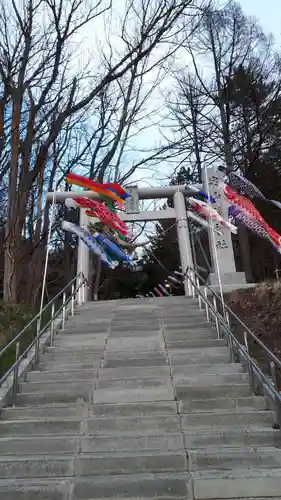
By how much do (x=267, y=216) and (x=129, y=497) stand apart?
1675 centimetres

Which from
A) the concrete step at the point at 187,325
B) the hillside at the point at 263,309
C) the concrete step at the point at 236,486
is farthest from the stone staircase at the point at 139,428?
the hillside at the point at 263,309

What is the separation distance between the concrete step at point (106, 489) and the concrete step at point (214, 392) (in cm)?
185

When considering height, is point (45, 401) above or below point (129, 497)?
above

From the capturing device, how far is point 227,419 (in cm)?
519

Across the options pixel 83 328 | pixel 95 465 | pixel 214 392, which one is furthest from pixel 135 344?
pixel 95 465

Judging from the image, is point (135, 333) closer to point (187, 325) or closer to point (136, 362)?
point (187, 325)

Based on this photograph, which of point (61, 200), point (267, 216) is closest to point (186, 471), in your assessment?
point (61, 200)

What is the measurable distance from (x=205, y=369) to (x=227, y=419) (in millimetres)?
1409

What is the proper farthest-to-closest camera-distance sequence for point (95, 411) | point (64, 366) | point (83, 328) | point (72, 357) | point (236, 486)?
1. point (83, 328)
2. point (72, 357)
3. point (64, 366)
4. point (95, 411)
5. point (236, 486)

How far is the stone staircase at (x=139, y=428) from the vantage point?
3.97 m

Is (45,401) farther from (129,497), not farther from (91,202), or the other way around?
(91,202)

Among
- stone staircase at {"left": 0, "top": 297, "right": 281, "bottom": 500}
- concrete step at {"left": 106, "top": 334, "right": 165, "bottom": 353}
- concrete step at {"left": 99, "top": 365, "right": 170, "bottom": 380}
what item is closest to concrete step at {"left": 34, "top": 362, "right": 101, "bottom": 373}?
stone staircase at {"left": 0, "top": 297, "right": 281, "bottom": 500}

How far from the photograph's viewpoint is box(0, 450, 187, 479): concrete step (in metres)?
4.33

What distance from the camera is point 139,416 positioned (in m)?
5.32
